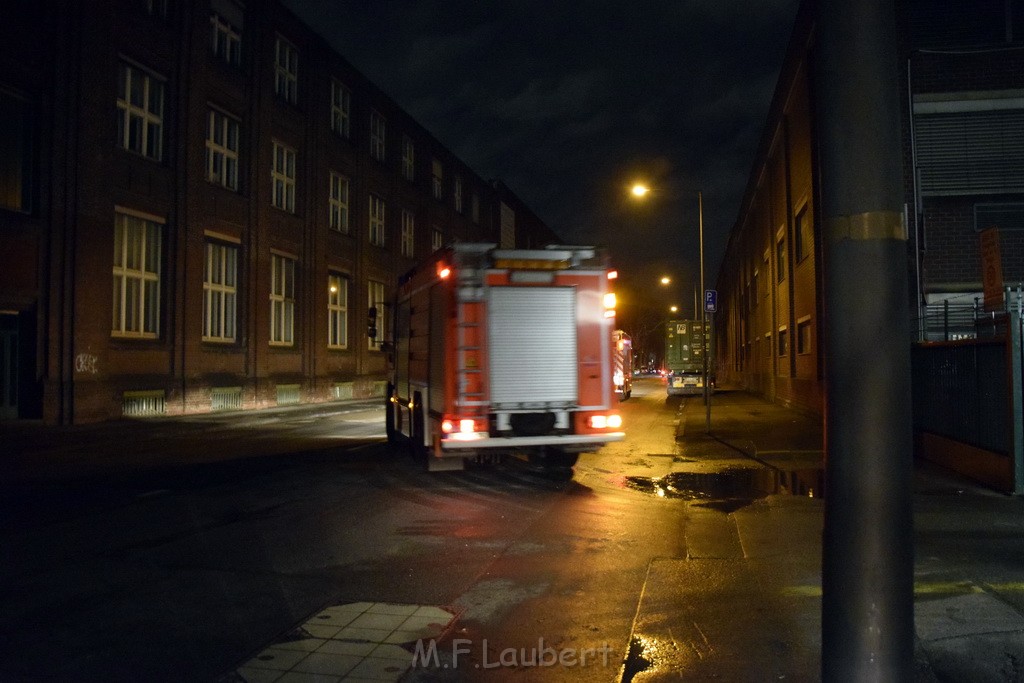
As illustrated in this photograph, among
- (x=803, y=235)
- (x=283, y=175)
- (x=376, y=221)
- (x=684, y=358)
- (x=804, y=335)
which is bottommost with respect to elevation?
(x=684, y=358)

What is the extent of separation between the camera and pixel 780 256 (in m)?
31.1

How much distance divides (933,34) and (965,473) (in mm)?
10745

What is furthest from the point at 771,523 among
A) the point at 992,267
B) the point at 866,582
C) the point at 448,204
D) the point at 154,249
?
the point at 448,204

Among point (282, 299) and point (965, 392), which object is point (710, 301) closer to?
point (965, 392)

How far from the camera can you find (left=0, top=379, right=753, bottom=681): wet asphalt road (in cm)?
496

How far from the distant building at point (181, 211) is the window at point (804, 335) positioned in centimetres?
1318

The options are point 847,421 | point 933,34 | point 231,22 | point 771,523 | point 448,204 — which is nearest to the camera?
point 847,421

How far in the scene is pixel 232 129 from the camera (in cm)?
2936

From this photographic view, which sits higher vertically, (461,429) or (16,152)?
(16,152)

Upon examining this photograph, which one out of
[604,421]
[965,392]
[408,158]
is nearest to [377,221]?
[408,158]

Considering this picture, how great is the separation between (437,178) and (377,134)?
330 inches

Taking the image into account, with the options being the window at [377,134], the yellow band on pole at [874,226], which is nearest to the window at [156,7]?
the window at [377,134]

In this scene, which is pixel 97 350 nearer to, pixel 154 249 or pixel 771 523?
pixel 154 249

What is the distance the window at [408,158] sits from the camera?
4453 cm
